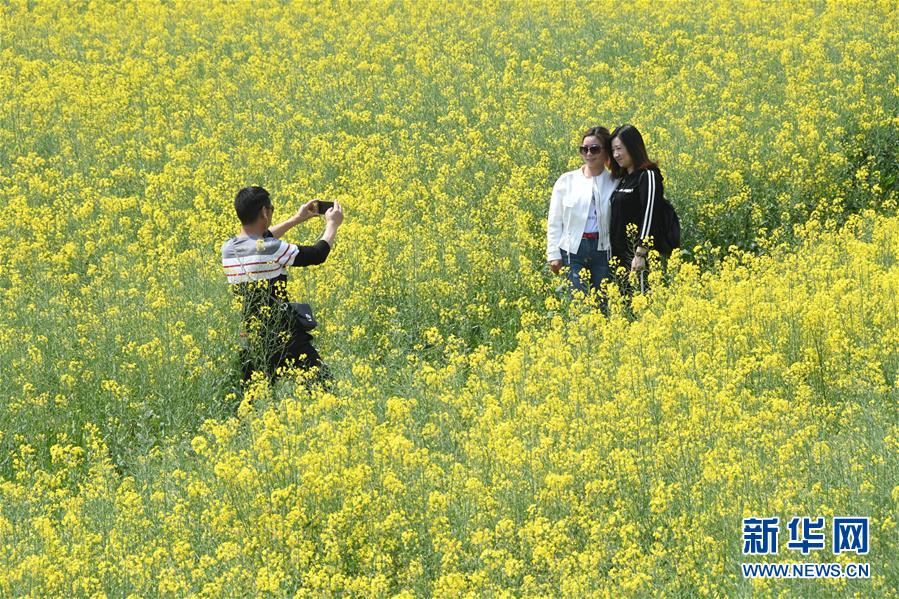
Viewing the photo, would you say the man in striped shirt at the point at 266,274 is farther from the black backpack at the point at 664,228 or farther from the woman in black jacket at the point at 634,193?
the black backpack at the point at 664,228

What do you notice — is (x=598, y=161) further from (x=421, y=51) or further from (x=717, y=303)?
(x=421, y=51)

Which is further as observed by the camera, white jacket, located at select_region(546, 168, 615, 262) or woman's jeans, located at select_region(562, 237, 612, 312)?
woman's jeans, located at select_region(562, 237, 612, 312)

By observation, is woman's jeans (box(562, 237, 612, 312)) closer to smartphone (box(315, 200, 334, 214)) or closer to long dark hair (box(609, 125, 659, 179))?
long dark hair (box(609, 125, 659, 179))

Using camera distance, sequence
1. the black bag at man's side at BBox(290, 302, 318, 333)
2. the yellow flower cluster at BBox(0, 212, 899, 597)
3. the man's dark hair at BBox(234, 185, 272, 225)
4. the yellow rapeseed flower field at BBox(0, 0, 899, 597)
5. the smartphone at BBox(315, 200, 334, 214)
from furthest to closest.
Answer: the smartphone at BBox(315, 200, 334, 214) < the black bag at man's side at BBox(290, 302, 318, 333) < the man's dark hair at BBox(234, 185, 272, 225) < the yellow rapeseed flower field at BBox(0, 0, 899, 597) < the yellow flower cluster at BBox(0, 212, 899, 597)

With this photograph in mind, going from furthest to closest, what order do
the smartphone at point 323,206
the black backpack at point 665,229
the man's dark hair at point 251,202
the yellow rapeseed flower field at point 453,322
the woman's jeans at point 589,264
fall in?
the woman's jeans at point 589,264, the black backpack at point 665,229, the smartphone at point 323,206, the man's dark hair at point 251,202, the yellow rapeseed flower field at point 453,322

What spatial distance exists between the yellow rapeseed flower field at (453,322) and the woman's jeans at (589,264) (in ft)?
1.25

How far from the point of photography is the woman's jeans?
8586 mm

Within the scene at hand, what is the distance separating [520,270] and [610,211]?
1578mm

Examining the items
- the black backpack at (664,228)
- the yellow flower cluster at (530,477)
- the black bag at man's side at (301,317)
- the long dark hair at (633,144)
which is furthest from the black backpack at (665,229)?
the black bag at man's side at (301,317)

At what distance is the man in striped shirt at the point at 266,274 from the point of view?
24.2ft

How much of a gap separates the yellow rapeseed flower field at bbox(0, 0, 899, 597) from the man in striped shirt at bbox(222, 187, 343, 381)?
1.03 ft

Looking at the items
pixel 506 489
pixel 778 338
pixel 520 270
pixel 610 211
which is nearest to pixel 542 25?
pixel 520 270

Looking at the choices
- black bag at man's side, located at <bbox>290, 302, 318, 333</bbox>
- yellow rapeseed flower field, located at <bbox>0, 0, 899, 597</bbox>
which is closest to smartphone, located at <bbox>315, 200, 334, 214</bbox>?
black bag at man's side, located at <bbox>290, 302, 318, 333</bbox>

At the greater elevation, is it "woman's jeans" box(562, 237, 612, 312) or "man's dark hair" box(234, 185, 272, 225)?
"man's dark hair" box(234, 185, 272, 225)
